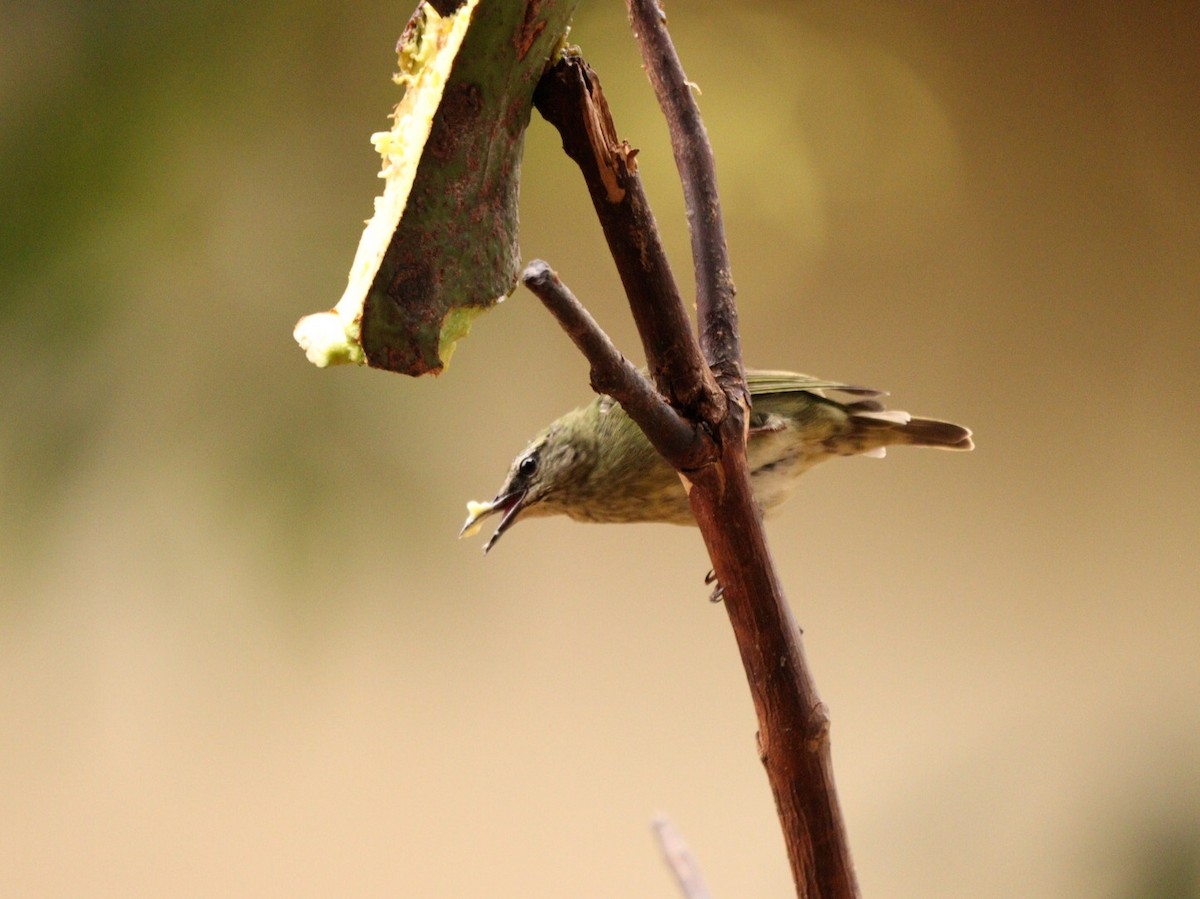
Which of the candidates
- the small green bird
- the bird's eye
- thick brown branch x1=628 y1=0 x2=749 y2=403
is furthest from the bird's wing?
thick brown branch x1=628 y1=0 x2=749 y2=403

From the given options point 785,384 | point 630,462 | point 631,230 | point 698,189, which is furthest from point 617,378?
point 785,384

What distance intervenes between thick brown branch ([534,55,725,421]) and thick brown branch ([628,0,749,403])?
92 millimetres

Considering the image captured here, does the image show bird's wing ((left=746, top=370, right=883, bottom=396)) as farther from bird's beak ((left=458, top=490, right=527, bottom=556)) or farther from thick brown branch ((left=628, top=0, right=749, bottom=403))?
thick brown branch ((left=628, top=0, right=749, bottom=403))

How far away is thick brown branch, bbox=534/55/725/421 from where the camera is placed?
583 millimetres

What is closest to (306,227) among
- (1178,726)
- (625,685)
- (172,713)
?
(172,713)

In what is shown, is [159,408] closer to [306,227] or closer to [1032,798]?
[306,227]

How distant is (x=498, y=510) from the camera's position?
48.5 inches

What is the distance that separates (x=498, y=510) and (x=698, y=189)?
53 centimetres

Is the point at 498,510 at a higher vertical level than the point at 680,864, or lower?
higher

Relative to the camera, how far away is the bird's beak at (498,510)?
3.77 feet

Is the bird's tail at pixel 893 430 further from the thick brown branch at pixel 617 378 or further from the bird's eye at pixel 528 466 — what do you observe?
the thick brown branch at pixel 617 378

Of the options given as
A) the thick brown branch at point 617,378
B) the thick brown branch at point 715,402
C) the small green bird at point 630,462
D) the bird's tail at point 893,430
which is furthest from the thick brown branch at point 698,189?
the bird's tail at point 893,430

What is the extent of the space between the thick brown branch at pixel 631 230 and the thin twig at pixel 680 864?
0.64m

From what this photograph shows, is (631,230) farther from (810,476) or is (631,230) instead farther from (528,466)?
(810,476)
